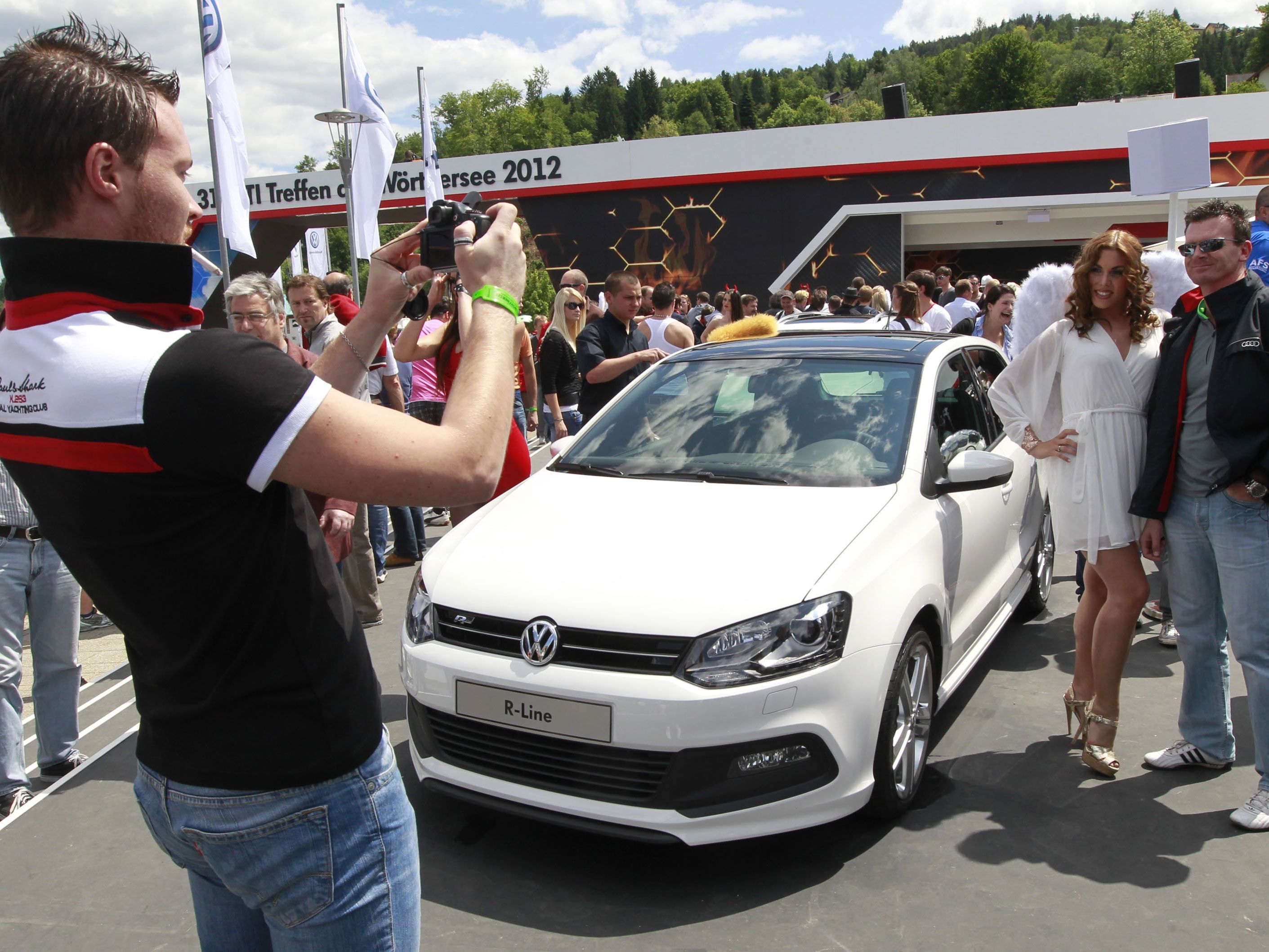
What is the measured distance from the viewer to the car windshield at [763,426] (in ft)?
12.5

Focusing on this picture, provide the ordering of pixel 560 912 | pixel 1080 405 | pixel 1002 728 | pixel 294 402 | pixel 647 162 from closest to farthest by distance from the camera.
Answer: pixel 294 402, pixel 560 912, pixel 1080 405, pixel 1002 728, pixel 647 162

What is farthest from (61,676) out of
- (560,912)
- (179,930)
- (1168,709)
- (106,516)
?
(1168,709)

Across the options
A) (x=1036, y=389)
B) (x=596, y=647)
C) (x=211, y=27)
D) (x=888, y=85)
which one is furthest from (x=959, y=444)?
(x=888, y=85)

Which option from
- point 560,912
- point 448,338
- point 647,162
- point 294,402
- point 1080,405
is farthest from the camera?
point 647,162

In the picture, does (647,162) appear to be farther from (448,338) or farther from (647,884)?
(647,884)

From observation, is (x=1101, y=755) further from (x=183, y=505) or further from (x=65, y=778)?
(x=65, y=778)

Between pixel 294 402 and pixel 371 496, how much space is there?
148mm

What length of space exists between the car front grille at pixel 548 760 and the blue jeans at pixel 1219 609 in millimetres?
2093

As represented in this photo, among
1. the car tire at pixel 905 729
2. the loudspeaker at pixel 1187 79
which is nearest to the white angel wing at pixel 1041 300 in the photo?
the car tire at pixel 905 729

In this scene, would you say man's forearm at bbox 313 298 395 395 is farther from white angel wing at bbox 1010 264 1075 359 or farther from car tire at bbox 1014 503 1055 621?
car tire at bbox 1014 503 1055 621

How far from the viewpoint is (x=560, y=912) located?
2.91 metres

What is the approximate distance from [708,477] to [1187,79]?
28.6 meters

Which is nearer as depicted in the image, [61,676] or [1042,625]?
[61,676]

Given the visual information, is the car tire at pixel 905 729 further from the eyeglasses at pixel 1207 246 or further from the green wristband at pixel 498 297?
the green wristband at pixel 498 297
